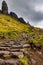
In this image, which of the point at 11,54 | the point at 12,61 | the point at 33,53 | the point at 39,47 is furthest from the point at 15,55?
the point at 39,47

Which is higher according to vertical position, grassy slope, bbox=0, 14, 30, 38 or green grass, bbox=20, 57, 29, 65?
green grass, bbox=20, 57, 29, 65

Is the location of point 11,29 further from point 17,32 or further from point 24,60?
point 24,60

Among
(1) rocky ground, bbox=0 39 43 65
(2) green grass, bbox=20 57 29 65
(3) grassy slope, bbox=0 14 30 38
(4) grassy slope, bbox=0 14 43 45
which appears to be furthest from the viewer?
(3) grassy slope, bbox=0 14 30 38

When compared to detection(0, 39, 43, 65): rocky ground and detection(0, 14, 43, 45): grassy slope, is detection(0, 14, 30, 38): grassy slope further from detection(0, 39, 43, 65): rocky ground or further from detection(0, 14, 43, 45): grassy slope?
detection(0, 39, 43, 65): rocky ground

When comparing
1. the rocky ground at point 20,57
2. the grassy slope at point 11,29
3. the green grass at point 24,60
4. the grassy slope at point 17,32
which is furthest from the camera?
the grassy slope at point 11,29

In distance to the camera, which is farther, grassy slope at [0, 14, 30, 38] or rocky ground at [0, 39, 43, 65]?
grassy slope at [0, 14, 30, 38]

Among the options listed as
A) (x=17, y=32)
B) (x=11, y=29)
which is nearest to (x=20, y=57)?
(x=17, y=32)

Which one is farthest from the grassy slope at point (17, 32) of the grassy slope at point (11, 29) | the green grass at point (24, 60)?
the green grass at point (24, 60)

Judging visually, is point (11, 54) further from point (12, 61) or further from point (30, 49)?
point (30, 49)

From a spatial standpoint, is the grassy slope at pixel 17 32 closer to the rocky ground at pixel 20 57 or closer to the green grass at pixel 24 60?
the rocky ground at pixel 20 57

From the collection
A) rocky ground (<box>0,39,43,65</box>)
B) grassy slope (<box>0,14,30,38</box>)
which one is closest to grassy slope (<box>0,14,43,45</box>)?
grassy slope (<box>0,14,30,38</box>)

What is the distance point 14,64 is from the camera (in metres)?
31.2

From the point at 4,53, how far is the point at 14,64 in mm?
4445

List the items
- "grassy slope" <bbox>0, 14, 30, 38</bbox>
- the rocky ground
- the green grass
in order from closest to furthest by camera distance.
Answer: the rocky ground, the green grass, "grassy slope" <bbox>0, 14, 30, 38</bbox>
